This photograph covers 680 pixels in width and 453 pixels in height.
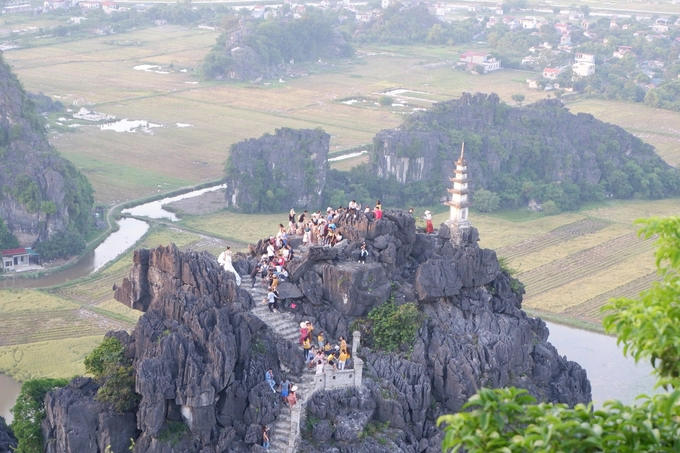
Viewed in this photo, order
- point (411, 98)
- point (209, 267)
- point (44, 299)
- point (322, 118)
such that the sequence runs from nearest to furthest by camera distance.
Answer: point (209, 267)
point (44, 299)
point (322, 118)
point (411, 98)

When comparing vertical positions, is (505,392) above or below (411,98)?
above

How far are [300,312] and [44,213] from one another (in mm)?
34155

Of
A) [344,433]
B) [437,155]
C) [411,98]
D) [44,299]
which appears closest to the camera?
[344,433]

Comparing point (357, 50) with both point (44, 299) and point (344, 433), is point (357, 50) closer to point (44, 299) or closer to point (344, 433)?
point (44, 299)

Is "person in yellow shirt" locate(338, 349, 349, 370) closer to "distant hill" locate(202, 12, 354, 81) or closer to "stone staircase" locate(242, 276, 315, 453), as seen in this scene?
"stone staircase" locate(242, 276, 315, 453)

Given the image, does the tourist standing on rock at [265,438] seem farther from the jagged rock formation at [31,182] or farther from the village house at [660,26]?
the village house at [660,26]

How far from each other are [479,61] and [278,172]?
6723 centimetres

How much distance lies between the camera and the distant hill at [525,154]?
79.4m

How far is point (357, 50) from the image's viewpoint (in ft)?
498

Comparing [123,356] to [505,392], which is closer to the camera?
[505,392]

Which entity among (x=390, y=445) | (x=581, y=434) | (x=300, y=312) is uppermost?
(x=581, y=434)

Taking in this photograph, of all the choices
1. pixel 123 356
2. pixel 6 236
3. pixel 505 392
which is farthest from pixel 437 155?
pixel 505 392

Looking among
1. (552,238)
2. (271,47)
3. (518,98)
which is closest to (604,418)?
(552,238)

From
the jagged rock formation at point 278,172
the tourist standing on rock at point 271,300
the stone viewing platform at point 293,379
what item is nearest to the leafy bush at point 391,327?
the stone viewing platform at point 293,379
